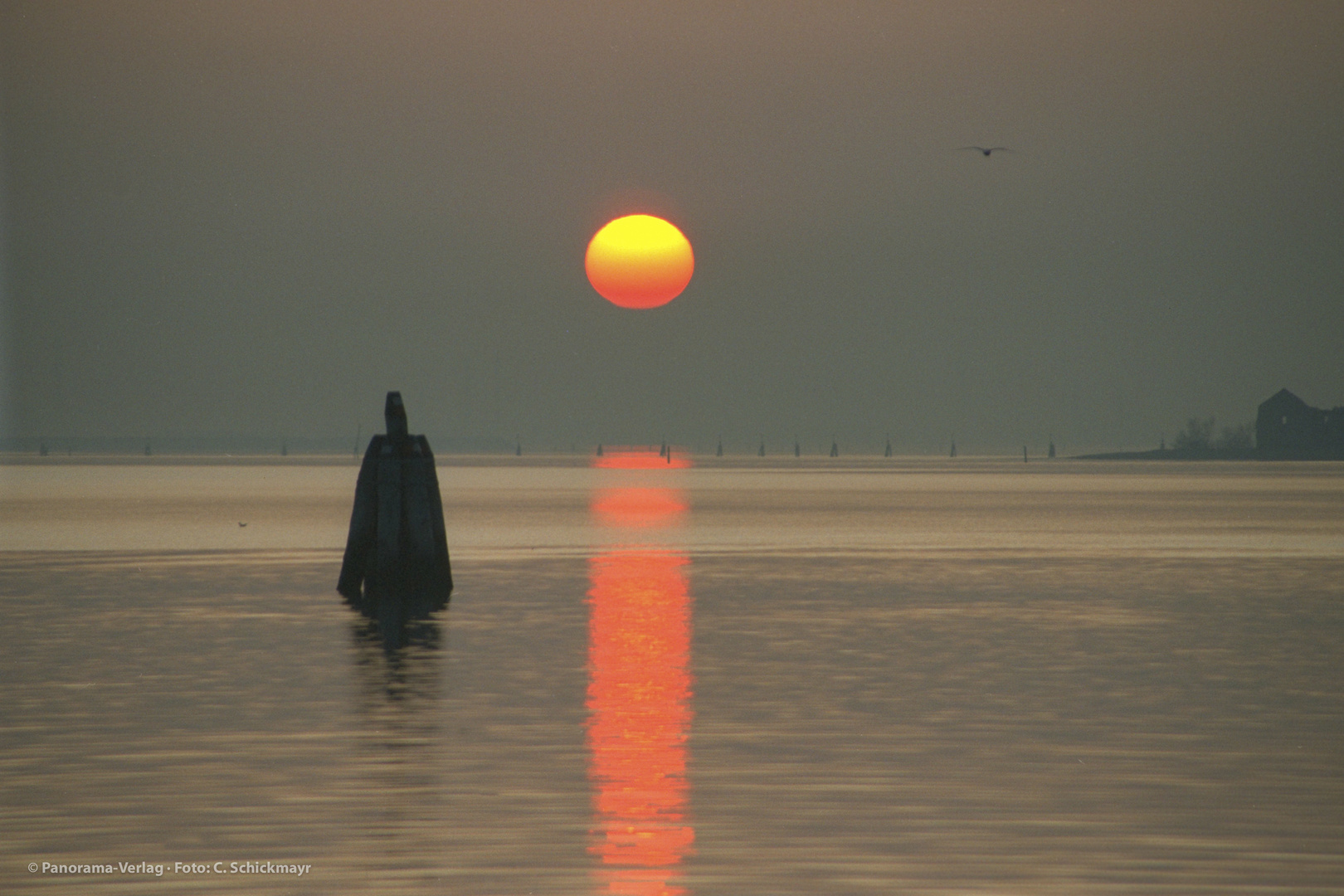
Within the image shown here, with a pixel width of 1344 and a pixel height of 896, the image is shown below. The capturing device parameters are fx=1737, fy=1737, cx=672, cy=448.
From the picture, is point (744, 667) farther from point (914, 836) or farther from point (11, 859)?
point (11, 859)

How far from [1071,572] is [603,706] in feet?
68.6

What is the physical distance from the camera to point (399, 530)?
28312 millimetres

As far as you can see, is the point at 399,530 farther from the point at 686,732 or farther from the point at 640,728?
the point at 686,732

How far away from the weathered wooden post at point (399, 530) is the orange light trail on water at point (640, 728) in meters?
2.69

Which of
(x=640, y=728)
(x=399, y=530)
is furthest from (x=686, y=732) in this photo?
(x=399, y=530)

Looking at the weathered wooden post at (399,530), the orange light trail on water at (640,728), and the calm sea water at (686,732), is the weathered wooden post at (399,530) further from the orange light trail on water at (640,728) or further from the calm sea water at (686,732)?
the orange light trail on water at (640,728)

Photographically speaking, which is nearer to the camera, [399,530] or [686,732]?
[686,732]

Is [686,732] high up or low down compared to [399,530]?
down

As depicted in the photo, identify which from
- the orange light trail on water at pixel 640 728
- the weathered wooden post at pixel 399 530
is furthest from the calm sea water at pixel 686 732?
the weathered wooden post at pixel 399 530

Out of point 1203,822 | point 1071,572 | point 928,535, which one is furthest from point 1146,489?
point 1203,822

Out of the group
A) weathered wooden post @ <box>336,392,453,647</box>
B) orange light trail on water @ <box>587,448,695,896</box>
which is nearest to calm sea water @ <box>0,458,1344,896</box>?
orange light trail on water @ <box>587,448,695,896</box>

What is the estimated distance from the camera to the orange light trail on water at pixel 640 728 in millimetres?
10414

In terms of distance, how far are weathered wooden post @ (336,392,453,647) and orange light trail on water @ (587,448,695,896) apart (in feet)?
8.83

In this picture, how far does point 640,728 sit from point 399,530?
13660mm
